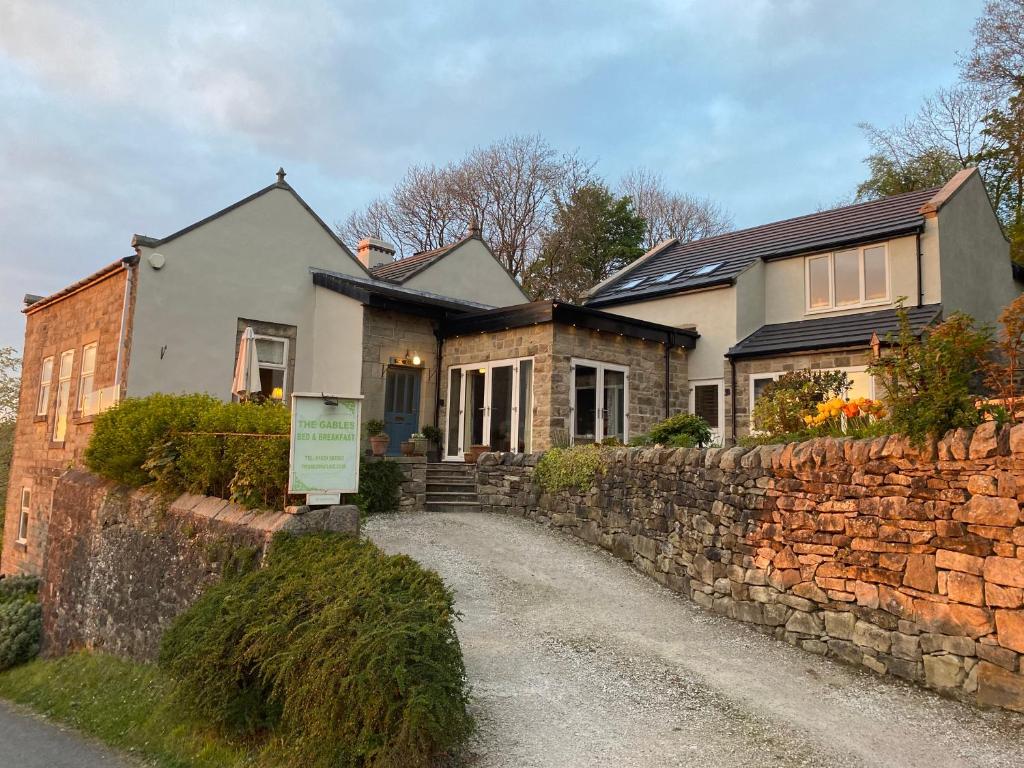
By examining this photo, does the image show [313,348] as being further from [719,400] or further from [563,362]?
[719,400]

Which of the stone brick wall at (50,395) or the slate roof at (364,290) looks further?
the slate roof at (364,290)

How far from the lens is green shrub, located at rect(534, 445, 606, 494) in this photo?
9789 mm

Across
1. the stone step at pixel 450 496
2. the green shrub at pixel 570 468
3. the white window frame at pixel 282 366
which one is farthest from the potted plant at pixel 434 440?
the green shrub at pixel 570 468

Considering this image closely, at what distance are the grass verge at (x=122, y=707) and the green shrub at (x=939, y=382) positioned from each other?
5.64m

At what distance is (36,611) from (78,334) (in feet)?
21.0

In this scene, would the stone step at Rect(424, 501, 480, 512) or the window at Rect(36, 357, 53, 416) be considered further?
the window at Rect(36, 357, 53, 416)

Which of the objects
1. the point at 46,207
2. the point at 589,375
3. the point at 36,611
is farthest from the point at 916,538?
the point at 46,207

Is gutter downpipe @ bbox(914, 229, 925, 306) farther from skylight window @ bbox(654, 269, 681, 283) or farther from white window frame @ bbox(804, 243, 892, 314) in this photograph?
skylight window @ bbox(654, 269, 681, 283)

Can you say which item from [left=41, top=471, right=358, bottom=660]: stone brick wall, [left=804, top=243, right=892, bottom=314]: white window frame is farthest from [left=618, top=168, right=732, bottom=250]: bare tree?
[left=41, top=471, right=358, bottom=660]: stone brick wall

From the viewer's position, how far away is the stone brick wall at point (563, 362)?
41.2 feet

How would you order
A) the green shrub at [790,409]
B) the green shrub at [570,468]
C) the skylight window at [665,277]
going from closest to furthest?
1. the green shrub at [790,409]
2. the green shrub at [570,468]
3. the skylight window at [665,277]

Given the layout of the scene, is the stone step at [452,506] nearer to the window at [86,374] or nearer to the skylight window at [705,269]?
the window at [86,374]

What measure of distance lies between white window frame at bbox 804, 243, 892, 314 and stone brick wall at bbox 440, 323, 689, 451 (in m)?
3.28

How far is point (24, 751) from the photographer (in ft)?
21.7
